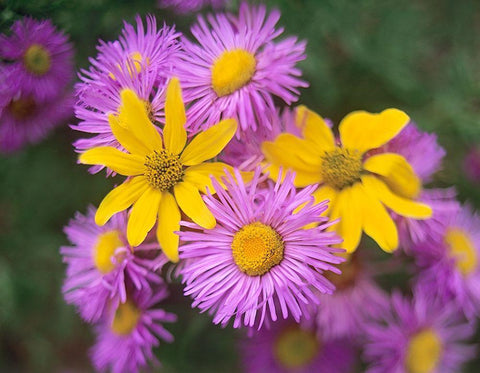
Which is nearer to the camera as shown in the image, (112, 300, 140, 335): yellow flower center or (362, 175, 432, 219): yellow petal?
(362, 175, 432, 219): yellow petal

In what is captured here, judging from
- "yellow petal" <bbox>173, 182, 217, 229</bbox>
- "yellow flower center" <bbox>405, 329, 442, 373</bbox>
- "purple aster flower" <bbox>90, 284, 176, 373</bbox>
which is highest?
"yellow petal" <bbox>173, 182, 217, 229</bbox>

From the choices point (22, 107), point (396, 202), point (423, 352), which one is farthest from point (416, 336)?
point (22, 107)

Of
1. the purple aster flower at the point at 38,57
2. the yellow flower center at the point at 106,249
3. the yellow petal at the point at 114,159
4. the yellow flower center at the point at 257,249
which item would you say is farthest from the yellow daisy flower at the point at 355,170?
the purple aster flower at the point at 38,57

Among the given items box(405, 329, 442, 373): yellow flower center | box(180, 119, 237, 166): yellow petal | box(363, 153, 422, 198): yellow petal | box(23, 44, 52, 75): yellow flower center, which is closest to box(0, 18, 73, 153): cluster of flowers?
box(23, 44, 52, 75): yellow flower center

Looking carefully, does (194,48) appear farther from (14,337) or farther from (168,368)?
(14,337)

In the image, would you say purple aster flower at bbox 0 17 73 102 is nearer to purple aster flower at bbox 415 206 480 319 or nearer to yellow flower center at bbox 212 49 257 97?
yellow flower center at bbox 212 49 257 97

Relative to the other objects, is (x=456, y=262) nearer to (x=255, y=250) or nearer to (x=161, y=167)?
(x=255, y=250)

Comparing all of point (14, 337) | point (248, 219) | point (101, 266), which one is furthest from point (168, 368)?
point (248, 219)
